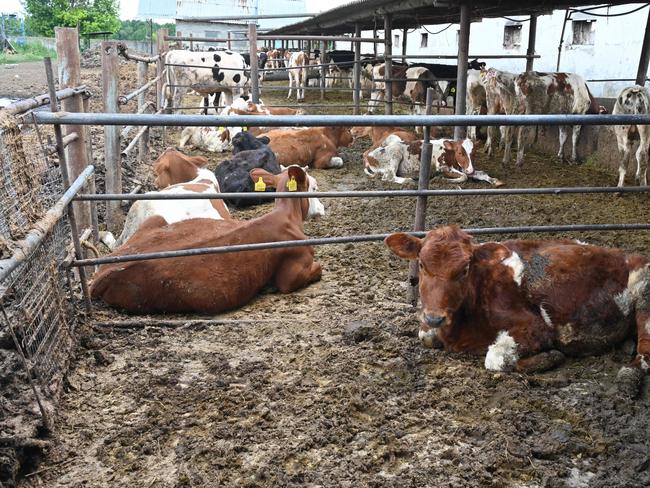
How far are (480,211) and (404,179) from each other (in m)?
2.48

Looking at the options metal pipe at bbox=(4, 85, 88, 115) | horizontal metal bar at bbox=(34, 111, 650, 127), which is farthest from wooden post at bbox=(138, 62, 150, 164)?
horizontal metal bar at bbox=(34, 111, 650, 127)

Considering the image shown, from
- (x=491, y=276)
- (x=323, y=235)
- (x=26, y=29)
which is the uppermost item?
(x=26, y=29)

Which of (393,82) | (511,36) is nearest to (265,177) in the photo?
(393,82)

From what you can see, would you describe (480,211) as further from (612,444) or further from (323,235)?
(612,444)

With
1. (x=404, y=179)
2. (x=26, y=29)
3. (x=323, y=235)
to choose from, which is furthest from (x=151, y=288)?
(x=26, y=29)

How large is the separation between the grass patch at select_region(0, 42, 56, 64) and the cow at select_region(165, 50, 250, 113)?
Answer: 23.1 meters

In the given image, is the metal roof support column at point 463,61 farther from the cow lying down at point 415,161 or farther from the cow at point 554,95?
the cow at point 554,95

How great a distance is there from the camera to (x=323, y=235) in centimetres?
686

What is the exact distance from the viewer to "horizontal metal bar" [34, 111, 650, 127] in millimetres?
3449


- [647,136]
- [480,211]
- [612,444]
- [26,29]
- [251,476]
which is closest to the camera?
[251,476]

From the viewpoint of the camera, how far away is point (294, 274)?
511cm

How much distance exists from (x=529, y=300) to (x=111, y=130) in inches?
183

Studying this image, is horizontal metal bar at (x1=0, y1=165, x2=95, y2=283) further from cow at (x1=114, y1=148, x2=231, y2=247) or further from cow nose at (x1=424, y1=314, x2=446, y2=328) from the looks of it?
cow nose at (x1=424, y1=314, x2=446, y2=328)

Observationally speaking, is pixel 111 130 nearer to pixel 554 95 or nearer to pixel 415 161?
pixel 415 161
